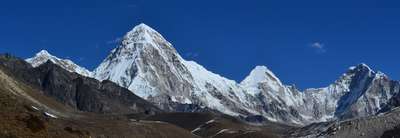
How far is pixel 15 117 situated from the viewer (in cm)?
10675

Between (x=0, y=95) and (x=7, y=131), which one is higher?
(x=0, y=95)

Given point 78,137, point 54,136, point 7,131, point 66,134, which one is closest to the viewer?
point 7,131

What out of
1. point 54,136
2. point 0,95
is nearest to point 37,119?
point 54,136

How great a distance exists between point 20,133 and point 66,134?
22.6 m

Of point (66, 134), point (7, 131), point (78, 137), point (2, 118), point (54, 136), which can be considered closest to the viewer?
point (7, 131)

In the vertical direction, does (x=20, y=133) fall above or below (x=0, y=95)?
below

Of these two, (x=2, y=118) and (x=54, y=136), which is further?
(x=54, y=136)

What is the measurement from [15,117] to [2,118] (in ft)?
15.9

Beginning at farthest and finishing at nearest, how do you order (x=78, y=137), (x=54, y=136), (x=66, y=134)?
(x=78, y=137) < (x=66, y=134) < (x=54, y=136)

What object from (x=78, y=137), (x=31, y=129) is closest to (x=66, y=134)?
(x=78, y=137)

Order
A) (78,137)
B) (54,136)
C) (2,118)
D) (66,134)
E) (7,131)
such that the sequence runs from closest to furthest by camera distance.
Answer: (7,131)
(2,118)
(54,136)
(66,134)
(78,137)

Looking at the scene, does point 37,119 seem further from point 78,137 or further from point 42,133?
point 78,137

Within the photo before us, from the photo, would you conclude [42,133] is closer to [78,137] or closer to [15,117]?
[15,117]

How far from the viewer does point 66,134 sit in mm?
119312
